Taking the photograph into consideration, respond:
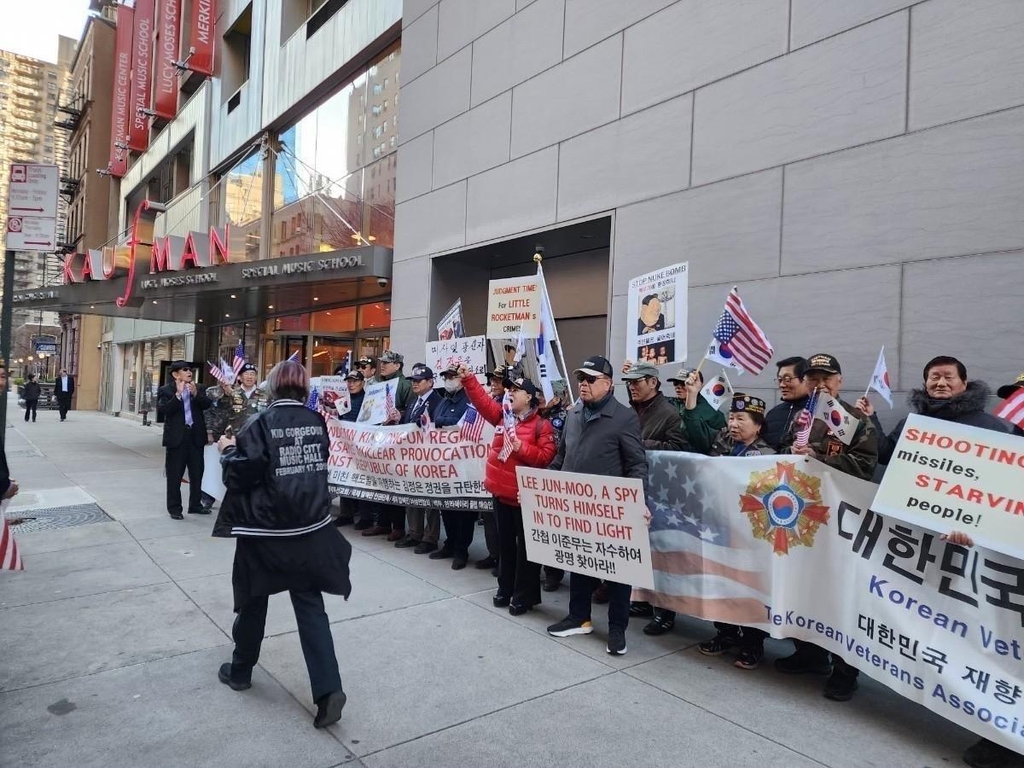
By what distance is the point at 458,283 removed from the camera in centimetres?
1138

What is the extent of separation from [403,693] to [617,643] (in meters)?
1.49

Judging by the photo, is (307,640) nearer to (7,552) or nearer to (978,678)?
(7,552)

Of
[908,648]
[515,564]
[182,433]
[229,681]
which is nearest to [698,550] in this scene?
[908,648]

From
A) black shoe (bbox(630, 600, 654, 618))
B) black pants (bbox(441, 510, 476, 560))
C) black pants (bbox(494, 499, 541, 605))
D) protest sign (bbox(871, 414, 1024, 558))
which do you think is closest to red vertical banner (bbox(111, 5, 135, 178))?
black pants (bbox(441, 510, 476, 560))

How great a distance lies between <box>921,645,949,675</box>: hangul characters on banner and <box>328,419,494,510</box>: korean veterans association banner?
3.67m

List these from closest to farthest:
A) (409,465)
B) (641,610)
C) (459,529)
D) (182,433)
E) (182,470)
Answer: (641,610)
(459,529)
(409,465)
(182,433)
(182,470)

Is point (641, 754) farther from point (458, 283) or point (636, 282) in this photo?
point (458, 283)

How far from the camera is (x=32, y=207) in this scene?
6.03 meters

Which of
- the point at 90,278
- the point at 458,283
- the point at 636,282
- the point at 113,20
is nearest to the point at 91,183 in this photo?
the point at 113,20

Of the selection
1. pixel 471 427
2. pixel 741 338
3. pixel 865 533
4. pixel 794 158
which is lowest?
pixel 865 533

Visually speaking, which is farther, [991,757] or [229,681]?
[229,681]

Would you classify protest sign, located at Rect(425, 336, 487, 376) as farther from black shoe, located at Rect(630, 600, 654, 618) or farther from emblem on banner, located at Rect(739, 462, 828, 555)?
emblem on banner, located at Rect(739, 462, 828, 555)

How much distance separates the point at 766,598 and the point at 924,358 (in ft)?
8.65

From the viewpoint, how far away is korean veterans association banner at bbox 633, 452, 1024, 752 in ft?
10.5
